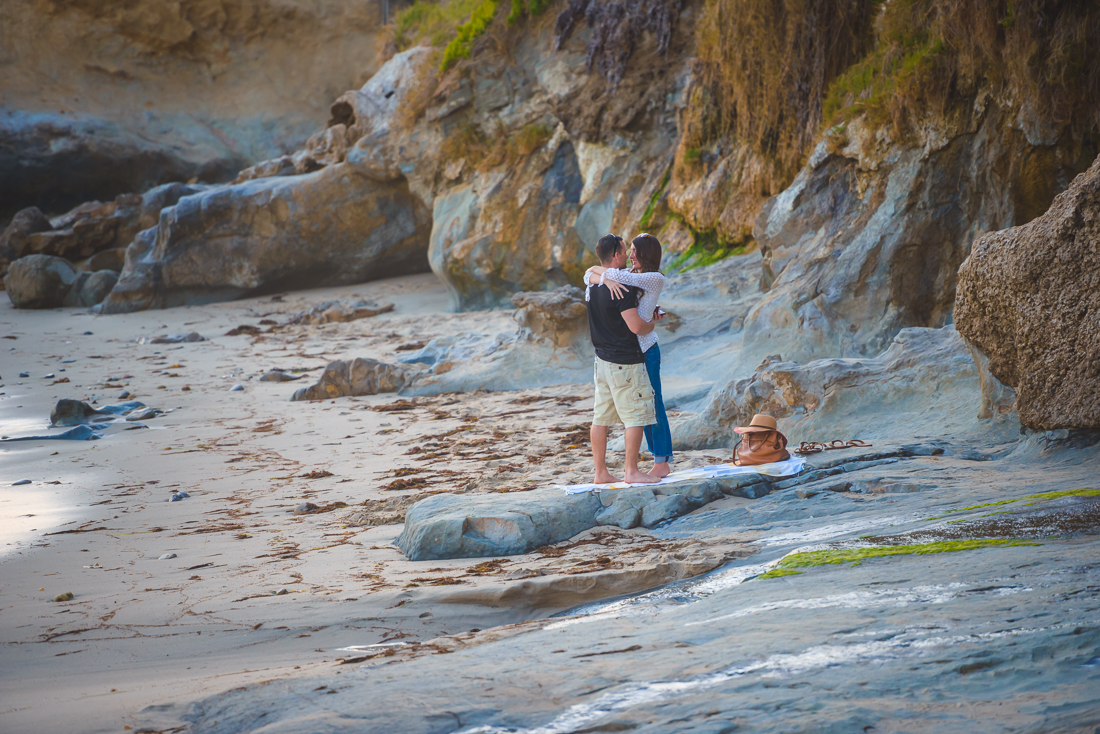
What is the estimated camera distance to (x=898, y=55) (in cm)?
686

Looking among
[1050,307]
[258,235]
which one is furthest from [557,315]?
[258,235]

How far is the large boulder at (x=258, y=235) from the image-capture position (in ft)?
49.6

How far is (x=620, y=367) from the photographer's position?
172 inches

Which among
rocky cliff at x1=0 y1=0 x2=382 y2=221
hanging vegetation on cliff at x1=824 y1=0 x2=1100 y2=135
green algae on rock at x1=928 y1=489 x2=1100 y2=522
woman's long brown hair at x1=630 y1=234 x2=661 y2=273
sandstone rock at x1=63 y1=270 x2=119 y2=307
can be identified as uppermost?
rocky cliff at x1=0 y1=0 x2=382 y2=221

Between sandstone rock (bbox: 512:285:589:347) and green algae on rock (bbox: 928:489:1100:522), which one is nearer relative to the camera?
green algae on rock (bbox: 928:489:1100:522)

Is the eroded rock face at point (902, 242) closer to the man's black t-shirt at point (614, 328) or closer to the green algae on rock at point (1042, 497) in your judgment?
the man's black t-shirt at point (614, 328)

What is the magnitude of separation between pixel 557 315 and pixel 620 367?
3.84 meters

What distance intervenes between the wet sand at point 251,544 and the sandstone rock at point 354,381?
20cm

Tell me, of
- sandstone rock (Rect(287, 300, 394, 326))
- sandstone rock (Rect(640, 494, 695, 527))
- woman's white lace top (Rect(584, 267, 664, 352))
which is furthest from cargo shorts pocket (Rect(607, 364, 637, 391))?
sandstone rock (Rect(287, 300, 394, 326))

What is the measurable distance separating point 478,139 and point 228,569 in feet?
37.6

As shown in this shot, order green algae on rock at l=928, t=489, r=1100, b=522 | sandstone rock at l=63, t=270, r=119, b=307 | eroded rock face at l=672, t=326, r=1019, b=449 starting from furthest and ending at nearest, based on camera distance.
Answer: sandstone rock at l=63, t=270, r=119, b=307 → eroded rock face at l=672, t=326, r=1019, b=449 → green algae on rock at l=928, t=489, r=1100, b=522

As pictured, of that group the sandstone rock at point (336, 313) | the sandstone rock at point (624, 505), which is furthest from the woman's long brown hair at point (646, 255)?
the sandstone rock at point (336, 313)

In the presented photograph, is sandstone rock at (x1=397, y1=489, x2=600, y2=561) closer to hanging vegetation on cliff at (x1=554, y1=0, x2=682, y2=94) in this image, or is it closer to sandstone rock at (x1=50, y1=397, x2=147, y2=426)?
sandstone rock at (x1=50, y1=397, x2=147, y2=426)

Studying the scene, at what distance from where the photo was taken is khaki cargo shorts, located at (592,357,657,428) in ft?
14.1
